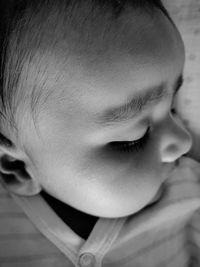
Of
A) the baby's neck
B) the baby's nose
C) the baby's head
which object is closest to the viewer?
the baby's head

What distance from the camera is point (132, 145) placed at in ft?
1.86

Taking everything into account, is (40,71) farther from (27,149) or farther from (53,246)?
(53,246)

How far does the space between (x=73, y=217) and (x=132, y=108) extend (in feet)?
0.98

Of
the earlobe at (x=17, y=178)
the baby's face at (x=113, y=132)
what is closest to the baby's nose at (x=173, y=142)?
the baby's face at (x=113, y=132)

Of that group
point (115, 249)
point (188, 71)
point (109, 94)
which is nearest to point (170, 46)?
point (109, 94)

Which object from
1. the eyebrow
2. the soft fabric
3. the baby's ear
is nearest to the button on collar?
the soft fabric

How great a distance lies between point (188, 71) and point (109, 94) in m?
0.29

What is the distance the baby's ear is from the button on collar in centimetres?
14

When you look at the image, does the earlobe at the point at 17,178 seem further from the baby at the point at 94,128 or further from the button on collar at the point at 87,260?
the button on collar at the point at 87,260

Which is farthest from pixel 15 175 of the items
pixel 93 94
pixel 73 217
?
pixel 93 94

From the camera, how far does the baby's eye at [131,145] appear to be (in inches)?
21.8

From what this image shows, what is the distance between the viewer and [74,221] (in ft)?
2.30

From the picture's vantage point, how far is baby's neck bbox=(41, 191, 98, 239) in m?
0.69

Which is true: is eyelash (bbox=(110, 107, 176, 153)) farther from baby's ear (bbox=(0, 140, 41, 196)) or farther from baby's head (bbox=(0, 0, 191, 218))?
baby's ear (bbox=(0, 140, 41, 196))
